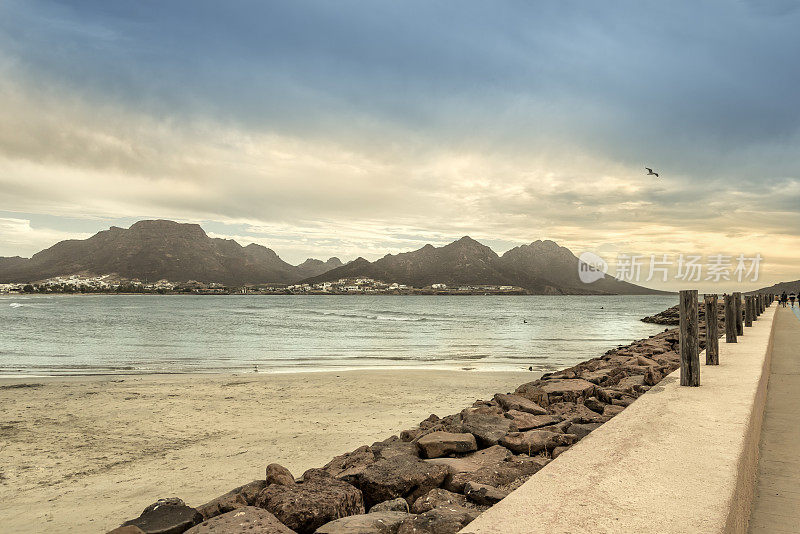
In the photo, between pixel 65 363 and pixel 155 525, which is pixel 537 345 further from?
pixel 155 525

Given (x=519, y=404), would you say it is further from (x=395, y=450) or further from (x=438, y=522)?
(x=438, y=522)

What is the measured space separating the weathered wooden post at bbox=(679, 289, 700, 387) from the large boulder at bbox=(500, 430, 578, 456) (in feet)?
7.86

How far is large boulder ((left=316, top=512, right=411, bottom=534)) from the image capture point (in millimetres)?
2992

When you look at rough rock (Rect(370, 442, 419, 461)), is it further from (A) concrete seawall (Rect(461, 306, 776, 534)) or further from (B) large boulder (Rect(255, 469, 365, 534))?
(A) concrete seawall (Rect(461, 306, 776, 534))

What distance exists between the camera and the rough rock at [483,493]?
3.44m

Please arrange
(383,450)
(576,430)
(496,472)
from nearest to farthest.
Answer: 1. (496,472)
2. (576,430)
3. (383,450)

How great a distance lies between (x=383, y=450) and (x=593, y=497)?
300cm

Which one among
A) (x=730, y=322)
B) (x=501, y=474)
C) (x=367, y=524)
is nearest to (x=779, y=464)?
(x=501, y=474)

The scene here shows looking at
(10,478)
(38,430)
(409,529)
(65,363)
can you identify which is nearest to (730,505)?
(409,529)

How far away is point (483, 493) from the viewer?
354cm

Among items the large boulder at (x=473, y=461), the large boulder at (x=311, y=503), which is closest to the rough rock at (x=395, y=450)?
Answer: the large boulder at (x=473, y=461)

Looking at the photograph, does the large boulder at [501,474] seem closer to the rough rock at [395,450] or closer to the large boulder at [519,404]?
the rough rock at [395,450]

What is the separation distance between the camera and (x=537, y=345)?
27500mm

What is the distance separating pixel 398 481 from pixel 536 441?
158cm
